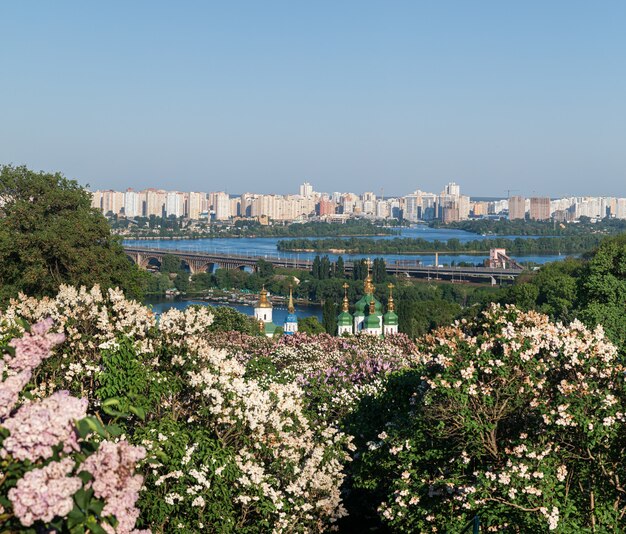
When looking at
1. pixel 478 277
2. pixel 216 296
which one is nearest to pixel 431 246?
pixel 478 277

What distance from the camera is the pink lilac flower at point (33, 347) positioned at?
378 centimetres

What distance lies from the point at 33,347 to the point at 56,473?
125 cm

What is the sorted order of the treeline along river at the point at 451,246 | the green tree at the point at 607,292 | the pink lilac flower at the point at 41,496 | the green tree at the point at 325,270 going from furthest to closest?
the treeline along river at the point at 451,246, the green tree at the point at 325,270, the green tree at the point at 607,292, the pink lilac flower at the point at 41,496

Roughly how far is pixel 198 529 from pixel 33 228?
34.9ft

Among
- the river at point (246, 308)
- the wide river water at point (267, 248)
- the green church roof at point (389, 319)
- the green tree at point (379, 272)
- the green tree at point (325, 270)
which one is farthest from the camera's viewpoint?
the wide river water at point (267, 248)

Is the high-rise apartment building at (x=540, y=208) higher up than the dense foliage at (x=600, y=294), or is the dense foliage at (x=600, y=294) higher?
the high-rise apartment building at (x=540, y=208)

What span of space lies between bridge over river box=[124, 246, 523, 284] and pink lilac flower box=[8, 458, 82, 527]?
209 ft

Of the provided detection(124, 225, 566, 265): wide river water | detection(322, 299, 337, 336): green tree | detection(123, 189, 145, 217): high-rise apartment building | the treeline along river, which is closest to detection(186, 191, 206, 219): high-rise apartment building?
detection(123, 189, 145, 217): high-rise apartment building

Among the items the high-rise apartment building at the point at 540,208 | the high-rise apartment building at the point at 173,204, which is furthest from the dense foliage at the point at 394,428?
the high-rise apartment building at the point at 540,208

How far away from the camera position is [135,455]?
3039 millimetres

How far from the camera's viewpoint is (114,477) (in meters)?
2.94

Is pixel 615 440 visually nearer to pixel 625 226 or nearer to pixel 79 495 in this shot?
pixel 79 495

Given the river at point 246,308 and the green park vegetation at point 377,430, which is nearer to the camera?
the green park vegetation at point 377,430

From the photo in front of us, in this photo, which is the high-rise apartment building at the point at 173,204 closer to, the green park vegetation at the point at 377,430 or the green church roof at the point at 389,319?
the green church roof at the point at 389,319
